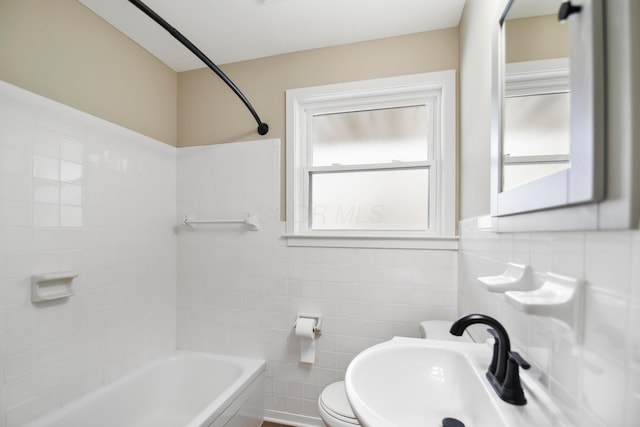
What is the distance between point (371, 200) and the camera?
6.44 ft

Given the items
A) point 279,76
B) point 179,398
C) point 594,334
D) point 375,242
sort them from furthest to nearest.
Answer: point 279,76 < point 179,398 < point 375,242 < point 594,334

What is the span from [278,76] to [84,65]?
1123mm

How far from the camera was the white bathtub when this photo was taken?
1.45 m

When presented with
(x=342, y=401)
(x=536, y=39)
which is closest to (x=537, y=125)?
(x=536, y=39)

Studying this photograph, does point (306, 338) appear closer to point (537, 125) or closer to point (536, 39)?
point (537, 125)

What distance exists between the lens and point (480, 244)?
1.24 meters

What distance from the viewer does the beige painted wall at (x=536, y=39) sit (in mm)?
586

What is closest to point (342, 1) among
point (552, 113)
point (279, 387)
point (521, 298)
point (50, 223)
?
point (552, 113)

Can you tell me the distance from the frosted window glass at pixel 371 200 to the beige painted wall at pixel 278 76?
0.54m

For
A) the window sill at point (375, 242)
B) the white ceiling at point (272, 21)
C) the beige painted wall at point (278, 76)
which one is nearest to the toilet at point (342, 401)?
the window sill at point (375, 242)

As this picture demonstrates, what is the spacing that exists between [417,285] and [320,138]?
122cm

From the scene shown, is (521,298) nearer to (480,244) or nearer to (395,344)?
(395,344)

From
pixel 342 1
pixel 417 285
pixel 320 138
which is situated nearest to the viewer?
pixel 342 1

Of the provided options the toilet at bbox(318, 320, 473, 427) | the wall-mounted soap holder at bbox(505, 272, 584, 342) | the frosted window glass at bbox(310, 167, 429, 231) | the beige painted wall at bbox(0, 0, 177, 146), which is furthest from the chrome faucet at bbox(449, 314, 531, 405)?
the beige painted wall at bbox(0, 0, 177, 146)
